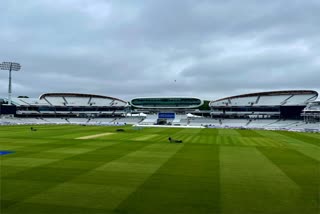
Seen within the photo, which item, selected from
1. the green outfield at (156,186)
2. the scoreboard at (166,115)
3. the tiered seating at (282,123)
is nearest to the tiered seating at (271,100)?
the tiered seating at (282,123)

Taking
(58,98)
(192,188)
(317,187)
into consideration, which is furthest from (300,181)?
(58,98)

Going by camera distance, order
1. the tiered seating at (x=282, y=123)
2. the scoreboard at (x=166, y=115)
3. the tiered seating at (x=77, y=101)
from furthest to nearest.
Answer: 1. the tiered seating at (x=77, y=101)
2. the scoreboard at (x=166, y=115)
3. the tiered seating at (x=282, y=123)

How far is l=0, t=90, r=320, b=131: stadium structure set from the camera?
8656cm

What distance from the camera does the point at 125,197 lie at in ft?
Result: 34.0

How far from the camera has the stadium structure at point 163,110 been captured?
3408 inches

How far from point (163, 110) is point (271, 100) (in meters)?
42.0

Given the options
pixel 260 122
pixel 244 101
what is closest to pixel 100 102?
pixel 244 101

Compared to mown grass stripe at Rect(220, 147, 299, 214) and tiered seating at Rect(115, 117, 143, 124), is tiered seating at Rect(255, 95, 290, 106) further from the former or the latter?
mown grass stripe at Rect(220, 147, 299, 214)

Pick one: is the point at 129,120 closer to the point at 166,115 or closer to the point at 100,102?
the point at 166,115

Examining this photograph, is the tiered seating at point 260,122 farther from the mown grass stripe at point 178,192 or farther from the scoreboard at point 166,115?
the mown grass stripe at point 178,192

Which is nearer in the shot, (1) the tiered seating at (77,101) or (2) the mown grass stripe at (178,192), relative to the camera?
(2) the mown grass stripe at (178,192)

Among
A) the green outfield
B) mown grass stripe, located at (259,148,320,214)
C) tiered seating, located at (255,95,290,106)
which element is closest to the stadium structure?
tiered seating, located at (255,95,290,106)

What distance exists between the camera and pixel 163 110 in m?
105

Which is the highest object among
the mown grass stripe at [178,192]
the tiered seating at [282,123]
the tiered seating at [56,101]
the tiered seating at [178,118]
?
the tiered seating at [56,101]
